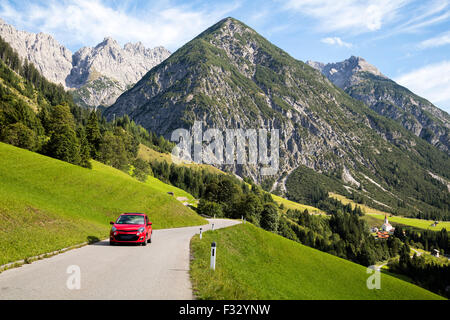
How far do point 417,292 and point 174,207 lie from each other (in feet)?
136

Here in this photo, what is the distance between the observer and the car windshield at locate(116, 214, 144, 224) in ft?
70.6

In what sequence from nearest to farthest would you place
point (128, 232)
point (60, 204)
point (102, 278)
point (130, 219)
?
point (102, 278)
point (128, 232)
point (130, 219)
point (60, 204)

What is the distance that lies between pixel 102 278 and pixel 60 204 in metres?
30.9

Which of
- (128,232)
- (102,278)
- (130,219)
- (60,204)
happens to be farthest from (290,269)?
(60,204)

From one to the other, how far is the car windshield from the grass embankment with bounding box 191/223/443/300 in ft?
15.8

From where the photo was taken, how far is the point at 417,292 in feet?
132

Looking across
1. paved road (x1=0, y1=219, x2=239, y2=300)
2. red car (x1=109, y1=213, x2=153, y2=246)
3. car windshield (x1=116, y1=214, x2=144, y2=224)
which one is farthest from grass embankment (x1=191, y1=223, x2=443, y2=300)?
paved road (x1=0, y1=219, x2=239, y2=300)

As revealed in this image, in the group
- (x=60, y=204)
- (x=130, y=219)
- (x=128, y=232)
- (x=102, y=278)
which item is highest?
(x=60, y=204)

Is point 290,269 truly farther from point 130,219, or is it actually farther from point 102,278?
point 102,278

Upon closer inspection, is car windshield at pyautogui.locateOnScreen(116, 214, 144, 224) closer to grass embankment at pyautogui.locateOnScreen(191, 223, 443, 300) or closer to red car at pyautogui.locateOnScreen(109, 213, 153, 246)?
red car at pyautogui.locateOnScreen(109, 213, 153, 246)

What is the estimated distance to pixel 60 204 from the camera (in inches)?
1446

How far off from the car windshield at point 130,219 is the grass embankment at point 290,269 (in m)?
4.82

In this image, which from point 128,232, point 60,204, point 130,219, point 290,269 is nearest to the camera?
point 128,232
